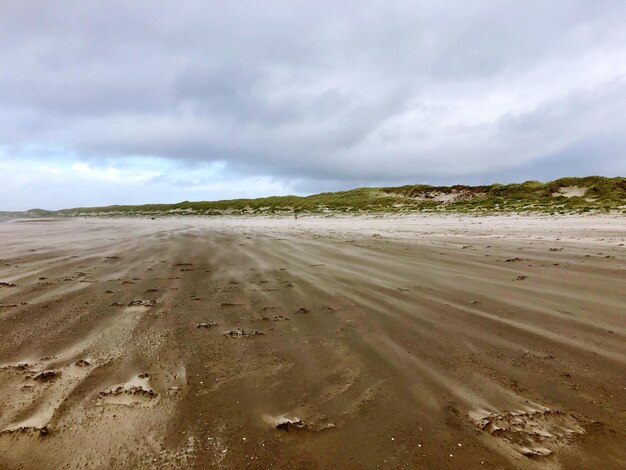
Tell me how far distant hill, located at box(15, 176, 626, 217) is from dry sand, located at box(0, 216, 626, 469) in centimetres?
2241

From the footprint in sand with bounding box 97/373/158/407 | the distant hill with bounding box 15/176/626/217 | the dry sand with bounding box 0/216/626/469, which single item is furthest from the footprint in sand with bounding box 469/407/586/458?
the distant hill with bounding box 15/176/626/217

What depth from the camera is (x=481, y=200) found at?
123ft

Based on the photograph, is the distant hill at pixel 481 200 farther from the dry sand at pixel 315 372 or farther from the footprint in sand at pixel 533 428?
the footprint in sand at pixel 533 428

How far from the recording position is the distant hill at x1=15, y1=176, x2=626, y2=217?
29.0m

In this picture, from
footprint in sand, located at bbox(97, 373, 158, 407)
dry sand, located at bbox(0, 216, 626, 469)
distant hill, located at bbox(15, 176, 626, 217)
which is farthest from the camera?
distant hill, located at bbox(15, 176, 626, 217)

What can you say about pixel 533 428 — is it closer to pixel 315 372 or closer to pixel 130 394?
pixel 315 372

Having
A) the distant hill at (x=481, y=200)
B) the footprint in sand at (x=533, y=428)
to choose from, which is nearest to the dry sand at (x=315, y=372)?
the footprint in sand at (x=533, y=428)

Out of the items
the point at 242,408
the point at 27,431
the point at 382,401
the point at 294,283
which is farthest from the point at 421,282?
the point at 27,431

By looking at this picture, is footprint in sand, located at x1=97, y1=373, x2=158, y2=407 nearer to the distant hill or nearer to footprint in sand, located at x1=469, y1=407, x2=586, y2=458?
footprint in sand, located at x1=469, y1=407, x2=586, y2=458

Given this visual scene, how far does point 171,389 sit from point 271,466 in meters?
1.22

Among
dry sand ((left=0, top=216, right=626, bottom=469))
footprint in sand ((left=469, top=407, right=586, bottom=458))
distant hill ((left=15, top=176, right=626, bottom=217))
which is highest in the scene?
distant hill ((left=15, top=176, right=626, bottom=217))

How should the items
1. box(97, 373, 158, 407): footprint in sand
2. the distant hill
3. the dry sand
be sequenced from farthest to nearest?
the distant hill
box(97, 373, 158, 407): footprint in sand
the dry sand

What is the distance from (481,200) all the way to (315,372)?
1519 inches

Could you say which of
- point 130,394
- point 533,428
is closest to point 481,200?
point 533,428
